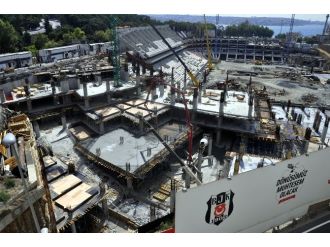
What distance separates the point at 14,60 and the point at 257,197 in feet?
202

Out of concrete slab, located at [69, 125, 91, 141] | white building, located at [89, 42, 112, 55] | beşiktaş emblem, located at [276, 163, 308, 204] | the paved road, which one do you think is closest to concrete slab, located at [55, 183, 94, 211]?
concrete slab, located at [69, 125, 91, 141]

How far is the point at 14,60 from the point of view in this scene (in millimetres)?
60156

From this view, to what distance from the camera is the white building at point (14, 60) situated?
5897 centimetres

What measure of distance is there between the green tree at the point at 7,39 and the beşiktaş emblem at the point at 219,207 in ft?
247

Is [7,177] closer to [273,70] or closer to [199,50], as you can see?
[273,70]

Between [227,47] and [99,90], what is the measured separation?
88.6m

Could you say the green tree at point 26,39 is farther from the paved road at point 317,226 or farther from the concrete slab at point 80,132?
the paved road at point 317,226

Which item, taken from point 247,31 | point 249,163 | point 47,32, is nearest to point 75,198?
point 249,163

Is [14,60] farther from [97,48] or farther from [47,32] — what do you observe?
[47,32]

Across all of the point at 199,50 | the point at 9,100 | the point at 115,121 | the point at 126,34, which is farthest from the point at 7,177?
the point at 199,50

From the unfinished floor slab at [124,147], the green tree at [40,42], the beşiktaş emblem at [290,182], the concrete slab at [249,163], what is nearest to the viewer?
the beşiktaş emblem at [290,182]

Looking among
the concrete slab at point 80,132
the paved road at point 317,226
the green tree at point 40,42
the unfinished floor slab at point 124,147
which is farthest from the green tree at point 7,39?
the paved road at point 317,226

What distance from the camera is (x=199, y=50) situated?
118 meters

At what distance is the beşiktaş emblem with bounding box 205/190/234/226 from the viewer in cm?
1166
